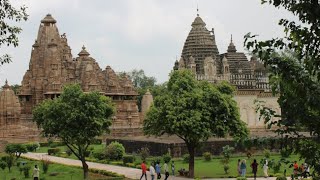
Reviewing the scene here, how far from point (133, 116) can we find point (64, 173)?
106 ft

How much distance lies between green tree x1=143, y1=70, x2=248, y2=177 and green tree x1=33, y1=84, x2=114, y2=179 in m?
2.37

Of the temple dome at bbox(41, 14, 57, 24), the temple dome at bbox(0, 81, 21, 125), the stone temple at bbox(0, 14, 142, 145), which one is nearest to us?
the temple dome at bbox(0, 81, 21, 125)

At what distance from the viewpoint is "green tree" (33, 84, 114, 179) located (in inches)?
950

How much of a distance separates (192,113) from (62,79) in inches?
1278

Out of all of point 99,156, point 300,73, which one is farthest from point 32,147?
point 300,73

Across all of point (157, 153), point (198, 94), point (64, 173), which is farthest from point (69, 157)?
point (198, 94)

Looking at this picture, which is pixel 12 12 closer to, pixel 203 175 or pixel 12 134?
pixel 203 175

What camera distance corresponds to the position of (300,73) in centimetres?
649

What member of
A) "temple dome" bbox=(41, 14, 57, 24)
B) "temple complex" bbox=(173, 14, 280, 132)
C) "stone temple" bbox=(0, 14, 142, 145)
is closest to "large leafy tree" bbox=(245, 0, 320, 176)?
"temple complex" bbox=(173, 14, 280, 132)

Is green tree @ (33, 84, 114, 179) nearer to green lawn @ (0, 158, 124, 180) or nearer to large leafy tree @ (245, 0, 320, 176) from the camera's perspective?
green lawn @ (0, 158, 124, 180)

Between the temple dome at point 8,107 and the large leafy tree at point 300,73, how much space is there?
4381 centimetres

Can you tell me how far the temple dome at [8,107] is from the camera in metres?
48.1

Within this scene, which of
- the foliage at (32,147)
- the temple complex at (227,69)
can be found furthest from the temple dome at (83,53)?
the foliage at (32,147)

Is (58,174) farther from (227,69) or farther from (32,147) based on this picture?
(227,69)
